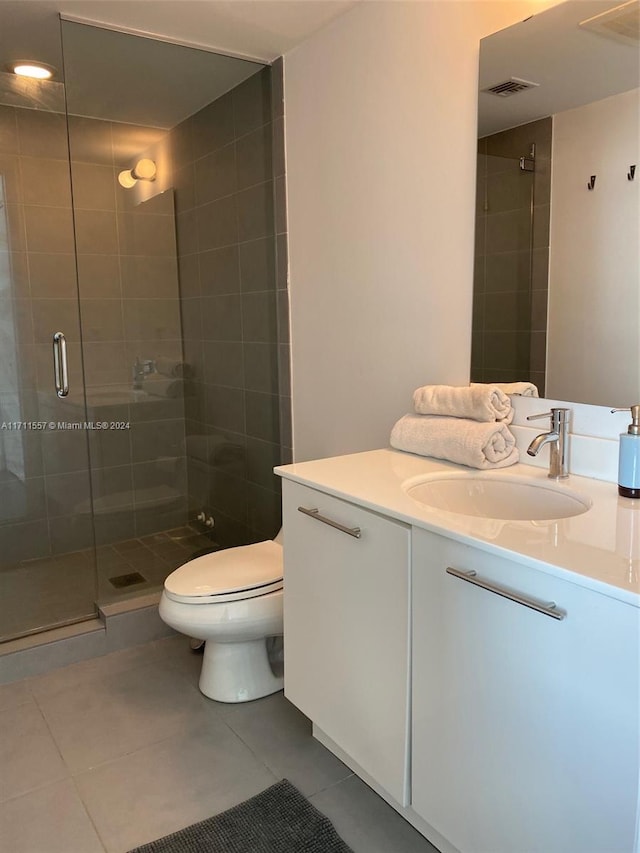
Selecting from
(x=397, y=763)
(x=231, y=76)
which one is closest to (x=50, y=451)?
(x=231, y=76)

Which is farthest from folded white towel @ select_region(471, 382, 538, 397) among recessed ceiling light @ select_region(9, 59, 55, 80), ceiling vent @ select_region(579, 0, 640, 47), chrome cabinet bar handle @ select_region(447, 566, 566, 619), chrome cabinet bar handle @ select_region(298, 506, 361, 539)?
recessed ceiling light @ select_region(9, 59, 55, 80)

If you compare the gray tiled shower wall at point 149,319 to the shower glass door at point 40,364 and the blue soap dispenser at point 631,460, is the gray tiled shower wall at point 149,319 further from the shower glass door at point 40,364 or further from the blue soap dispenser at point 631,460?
the blue soap dispenser at point 631,460

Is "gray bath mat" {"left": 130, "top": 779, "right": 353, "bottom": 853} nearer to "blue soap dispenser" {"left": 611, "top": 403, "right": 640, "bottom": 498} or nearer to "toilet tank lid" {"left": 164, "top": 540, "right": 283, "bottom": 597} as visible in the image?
"toilet tank lid" {"left": 164, "top": 540, "right": 283, "bottom": 597}

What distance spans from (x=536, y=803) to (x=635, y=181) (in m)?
1.24

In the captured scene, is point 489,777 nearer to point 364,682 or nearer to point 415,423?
point 364,682

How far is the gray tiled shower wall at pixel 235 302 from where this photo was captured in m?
2.79

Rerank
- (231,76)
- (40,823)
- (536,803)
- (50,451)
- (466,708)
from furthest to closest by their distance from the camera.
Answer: (50,451), (231,76), (40,823), (466,708), (536,803)

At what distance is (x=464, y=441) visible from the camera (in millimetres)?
1732

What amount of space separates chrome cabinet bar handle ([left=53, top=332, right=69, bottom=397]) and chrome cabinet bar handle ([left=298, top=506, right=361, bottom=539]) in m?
1.74

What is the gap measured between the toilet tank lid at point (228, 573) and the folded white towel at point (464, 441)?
26.1 inches

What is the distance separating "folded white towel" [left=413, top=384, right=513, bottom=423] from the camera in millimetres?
1753

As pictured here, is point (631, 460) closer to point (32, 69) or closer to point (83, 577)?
point (83, 577)

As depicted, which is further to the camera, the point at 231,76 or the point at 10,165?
the point at 10,165

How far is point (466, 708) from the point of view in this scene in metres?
1.30
